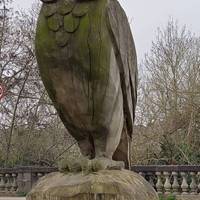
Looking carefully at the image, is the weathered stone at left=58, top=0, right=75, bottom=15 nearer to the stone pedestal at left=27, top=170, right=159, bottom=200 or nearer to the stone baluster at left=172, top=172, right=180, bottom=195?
the stone pedestal at left=27, top=170, right=159, bottom=200

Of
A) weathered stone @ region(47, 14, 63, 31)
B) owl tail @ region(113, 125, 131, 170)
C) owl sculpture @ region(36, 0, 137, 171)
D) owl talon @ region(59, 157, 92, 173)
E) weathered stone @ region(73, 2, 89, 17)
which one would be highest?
weathered stone @ region(73, 2, 89, 17)

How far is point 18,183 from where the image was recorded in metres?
16.7

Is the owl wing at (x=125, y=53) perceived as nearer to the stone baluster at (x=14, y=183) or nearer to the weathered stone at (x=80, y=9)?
the weathered stone at (x=80, y=9)

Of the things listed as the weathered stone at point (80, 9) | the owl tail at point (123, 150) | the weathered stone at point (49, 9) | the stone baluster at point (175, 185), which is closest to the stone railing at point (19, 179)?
the stone baluster at point (175, 185)

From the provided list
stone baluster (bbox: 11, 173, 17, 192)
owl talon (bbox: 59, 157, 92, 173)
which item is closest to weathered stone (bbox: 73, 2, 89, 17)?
owl talon (bbox: 59, 157, 92, 173)

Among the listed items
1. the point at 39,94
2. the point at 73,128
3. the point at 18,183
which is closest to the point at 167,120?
the point at 39,94

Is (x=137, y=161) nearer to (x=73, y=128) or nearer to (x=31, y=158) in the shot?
(x=31, y=158)

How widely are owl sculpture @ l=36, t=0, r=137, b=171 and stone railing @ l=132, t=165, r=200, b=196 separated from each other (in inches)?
→ 372

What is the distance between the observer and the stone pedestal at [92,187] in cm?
440

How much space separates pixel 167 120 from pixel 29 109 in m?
6.07

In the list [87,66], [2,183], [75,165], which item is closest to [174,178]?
[2,183]

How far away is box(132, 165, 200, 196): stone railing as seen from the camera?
46.6 feet

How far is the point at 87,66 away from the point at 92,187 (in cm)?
95

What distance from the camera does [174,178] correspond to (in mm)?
14430
